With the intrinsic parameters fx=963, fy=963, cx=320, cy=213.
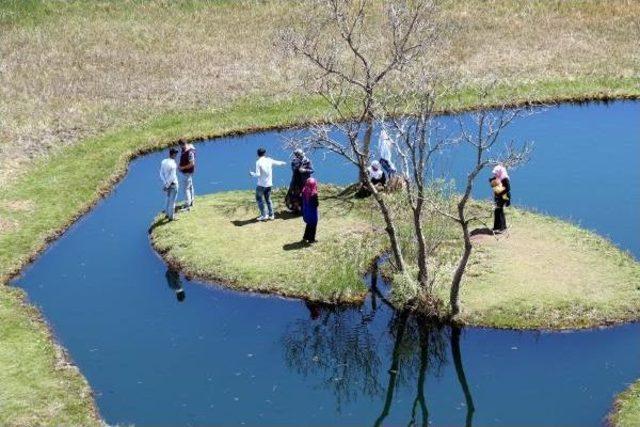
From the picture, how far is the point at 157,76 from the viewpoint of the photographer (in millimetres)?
47094

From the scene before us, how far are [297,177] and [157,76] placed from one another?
18767 mm

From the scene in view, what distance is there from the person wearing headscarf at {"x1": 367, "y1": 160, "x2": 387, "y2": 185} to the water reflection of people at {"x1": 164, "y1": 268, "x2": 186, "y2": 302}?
7.54 metres

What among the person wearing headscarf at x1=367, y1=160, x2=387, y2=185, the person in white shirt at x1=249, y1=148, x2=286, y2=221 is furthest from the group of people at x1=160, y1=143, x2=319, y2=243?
the person wearing headscarf at x1=367, y1=160, x2=387, y2=185

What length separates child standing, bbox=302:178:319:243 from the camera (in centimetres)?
2820

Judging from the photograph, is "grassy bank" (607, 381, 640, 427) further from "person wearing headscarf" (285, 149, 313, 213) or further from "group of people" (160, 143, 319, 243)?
"person wearing headscarf" (285, 149, 313, 213)

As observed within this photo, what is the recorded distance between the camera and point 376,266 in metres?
28.3

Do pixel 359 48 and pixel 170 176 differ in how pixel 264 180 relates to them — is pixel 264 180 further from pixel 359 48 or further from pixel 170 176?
pixel 359 48

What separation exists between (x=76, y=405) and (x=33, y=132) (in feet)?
68.3

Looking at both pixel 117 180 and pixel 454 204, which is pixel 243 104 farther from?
pixel 454 204

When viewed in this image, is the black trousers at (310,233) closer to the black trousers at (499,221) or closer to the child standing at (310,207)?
the child standing at (310,207)

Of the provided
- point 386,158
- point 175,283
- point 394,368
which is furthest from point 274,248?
point 394,368

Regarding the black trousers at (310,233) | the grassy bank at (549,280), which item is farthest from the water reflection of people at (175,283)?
the grassy bank at (549,280)

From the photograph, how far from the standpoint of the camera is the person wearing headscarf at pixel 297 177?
30.3 m

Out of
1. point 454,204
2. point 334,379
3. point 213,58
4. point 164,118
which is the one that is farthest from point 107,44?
point 334,379
